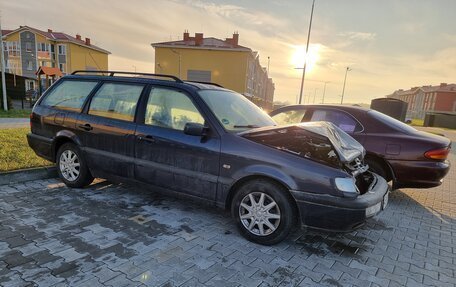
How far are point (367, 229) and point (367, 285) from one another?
140cm

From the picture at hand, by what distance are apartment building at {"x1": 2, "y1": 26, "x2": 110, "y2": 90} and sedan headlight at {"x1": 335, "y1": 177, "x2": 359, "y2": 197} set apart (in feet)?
177

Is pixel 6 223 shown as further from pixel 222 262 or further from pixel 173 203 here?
pixel 222 262

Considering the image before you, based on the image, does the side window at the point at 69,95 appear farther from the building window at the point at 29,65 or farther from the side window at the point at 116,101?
the building window at the point at 29,65

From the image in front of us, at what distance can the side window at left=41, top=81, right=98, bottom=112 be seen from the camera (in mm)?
4684

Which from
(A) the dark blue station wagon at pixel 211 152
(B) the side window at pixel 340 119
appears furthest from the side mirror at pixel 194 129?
(B) the side window at pixel 340 119

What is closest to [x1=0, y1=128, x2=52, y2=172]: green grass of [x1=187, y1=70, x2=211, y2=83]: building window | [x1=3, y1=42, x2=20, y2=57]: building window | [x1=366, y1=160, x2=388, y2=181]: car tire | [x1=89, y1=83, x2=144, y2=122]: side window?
[x1=89, y1=83, x2=144, y2=122]: side window

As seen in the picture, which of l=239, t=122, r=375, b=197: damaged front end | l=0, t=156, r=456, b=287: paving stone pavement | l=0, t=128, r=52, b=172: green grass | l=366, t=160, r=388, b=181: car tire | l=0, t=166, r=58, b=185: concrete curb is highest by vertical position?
l=239, t=122, r=375, b=197: damaged front end

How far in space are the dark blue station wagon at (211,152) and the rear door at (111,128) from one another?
2 centimetres

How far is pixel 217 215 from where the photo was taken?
409 centimetres

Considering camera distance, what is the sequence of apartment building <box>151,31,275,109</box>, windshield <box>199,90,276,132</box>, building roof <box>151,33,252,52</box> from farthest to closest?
apartment building <box>151,31,275,109</box>
building roof <box>151,33,252,52</box>
windshield <box>199,90,276,132</box>

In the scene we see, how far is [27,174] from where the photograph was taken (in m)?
4.87

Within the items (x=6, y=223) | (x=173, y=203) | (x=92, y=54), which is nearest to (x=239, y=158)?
(x=173, y=203)

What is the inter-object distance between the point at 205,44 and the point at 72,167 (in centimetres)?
3615

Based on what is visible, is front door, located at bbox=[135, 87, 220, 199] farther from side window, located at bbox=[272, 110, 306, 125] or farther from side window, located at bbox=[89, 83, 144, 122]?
side window, located at bbox=[272, 110, 306, 125]
